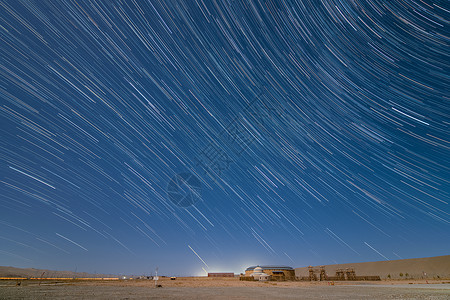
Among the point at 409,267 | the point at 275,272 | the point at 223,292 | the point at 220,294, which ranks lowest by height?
the point at 220,294

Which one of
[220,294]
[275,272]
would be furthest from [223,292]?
[275,272]

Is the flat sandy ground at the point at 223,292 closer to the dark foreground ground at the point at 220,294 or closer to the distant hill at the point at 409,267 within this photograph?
the dark foreground ground at the point at 220,294

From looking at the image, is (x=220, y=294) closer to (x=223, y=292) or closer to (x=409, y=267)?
(x=223, y=292)

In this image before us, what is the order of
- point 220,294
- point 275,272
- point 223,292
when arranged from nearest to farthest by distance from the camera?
point 220,294 < point 223,292 < point 275,272

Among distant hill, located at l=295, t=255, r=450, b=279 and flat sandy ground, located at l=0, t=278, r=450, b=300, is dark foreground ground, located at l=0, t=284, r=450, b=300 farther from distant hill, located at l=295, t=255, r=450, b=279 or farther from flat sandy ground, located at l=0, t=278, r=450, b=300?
distant hill, located at l=295, t=255, r=450, b=279

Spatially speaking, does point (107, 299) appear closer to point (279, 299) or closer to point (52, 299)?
point (52, 299)

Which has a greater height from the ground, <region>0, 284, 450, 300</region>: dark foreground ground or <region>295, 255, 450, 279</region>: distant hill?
<region>295, 255, 450, 279</region>: distant hill

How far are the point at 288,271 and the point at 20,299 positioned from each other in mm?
99036

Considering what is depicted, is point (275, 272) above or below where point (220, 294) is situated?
above

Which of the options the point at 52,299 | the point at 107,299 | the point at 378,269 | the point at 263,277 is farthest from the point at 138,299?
the point at 378,269

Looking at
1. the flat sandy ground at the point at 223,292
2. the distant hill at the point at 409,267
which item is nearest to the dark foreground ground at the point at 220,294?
the flat sandy ground at the point at 223,292

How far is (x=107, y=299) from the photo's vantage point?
1803 centimetres

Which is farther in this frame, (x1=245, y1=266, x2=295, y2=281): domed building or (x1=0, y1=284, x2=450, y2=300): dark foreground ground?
(x1=245, y1=266, x2=295, y2=281): domed building

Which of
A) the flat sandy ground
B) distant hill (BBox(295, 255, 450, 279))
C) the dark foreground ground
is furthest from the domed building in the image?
the dark foreground ground
